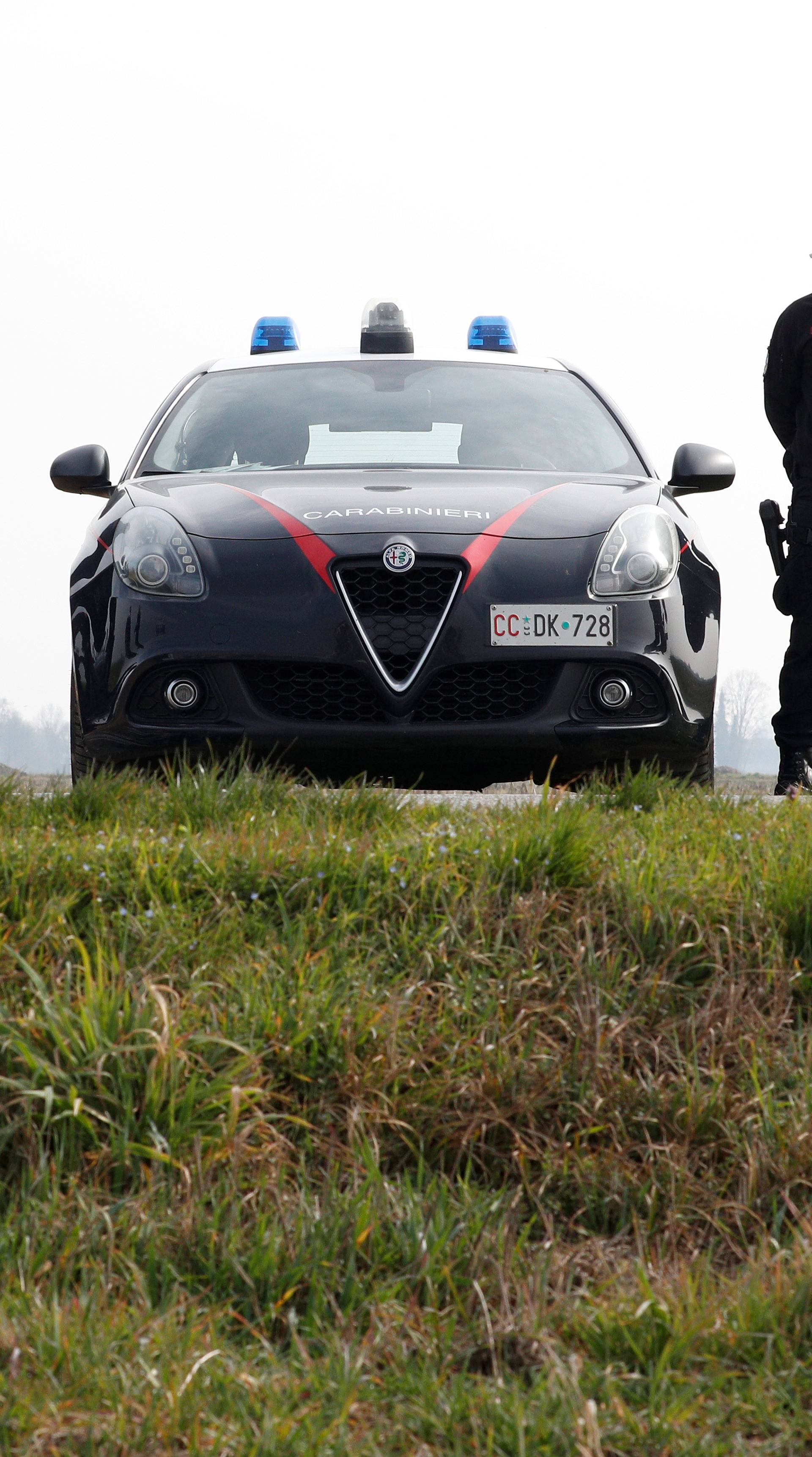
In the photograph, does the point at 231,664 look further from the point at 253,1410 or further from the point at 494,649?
the point at 253,1410

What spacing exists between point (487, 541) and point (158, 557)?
3.26 ft

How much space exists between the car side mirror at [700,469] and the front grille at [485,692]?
52.4 inches

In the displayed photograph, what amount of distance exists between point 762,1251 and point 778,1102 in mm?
411

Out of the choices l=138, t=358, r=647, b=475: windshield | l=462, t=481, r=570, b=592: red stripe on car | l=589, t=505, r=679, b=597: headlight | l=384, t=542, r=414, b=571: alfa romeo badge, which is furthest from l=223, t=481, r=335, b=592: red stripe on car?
l=589, t=505, r=679, b=597: headlight

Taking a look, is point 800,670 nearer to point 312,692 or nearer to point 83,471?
point 312,692

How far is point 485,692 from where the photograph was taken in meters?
4.05

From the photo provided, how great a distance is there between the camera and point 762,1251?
2.09 meters

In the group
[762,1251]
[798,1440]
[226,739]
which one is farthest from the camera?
[226,739]

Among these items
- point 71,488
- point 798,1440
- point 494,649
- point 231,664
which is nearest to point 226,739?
point 231,664

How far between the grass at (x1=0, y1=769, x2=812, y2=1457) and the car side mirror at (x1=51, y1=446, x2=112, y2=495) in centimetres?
199

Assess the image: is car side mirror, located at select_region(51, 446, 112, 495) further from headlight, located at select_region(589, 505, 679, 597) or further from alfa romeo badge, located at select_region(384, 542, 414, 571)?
headlight, located at select_region(589, 505, 679, 597)

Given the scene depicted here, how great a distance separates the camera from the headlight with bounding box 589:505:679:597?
416 centimetres

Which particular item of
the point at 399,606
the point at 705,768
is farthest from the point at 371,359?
the point at 705,768

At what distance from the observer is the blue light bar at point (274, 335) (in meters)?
6.63
